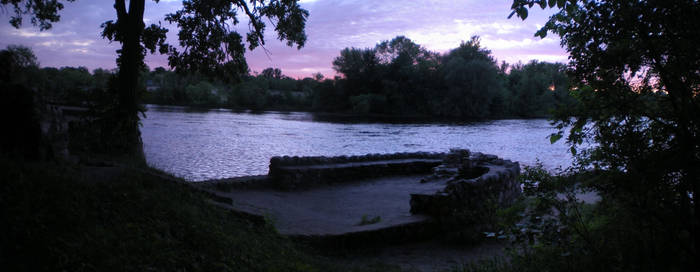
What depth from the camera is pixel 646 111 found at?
11.1ft

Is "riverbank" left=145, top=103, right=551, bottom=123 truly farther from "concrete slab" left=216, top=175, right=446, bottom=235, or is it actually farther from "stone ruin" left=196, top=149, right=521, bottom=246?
"concrete slab" left=216, top=175, right=446, bottom=235

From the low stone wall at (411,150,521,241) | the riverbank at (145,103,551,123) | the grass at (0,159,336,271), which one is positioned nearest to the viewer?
the grass at (0,159,336,271)

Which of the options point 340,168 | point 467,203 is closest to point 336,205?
point 340,168

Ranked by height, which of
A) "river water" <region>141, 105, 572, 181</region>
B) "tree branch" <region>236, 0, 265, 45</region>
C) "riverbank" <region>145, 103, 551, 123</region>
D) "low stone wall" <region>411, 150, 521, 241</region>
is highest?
"tree branch" <region>236, 0, 265, 45</region>

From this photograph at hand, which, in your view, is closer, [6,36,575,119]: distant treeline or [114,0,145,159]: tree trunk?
→ [114,0,145,159]: tree trunk

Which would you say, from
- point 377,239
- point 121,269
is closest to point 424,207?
point 377,239

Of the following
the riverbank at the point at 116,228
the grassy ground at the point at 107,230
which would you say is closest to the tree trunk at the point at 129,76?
the riverbank at the point at 116,228

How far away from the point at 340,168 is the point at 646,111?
955 cm

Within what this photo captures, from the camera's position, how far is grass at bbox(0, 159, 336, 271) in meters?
3.09

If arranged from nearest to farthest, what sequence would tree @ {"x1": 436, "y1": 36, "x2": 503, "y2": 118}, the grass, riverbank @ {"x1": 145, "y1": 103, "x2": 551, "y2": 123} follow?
the grass
riverbank @ {"x1": 145, "y1": 103, "x2": 551, "y2": 123}
tree @ {"x1": 436, "y1": 36, "x2": 503, "y2": 118}

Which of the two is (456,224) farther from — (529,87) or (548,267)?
(529,87)

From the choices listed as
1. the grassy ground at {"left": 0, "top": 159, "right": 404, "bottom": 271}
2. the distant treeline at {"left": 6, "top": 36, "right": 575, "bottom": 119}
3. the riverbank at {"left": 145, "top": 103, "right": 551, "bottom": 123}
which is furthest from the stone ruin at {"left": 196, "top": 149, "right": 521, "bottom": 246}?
the distant treeline at {"left": 6, "top": 36, "right": 575, "bottom": 119}

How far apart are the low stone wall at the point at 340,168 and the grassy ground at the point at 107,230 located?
20.1 ft

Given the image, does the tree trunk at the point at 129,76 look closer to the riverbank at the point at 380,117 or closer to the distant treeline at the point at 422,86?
the riverbank at the point at 380,117
